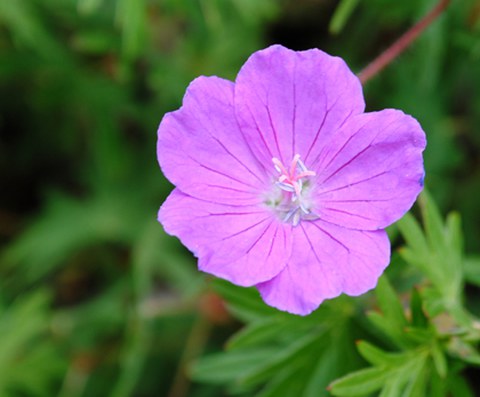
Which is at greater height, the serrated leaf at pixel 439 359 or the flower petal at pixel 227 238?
the flower petal at pixel 227 238

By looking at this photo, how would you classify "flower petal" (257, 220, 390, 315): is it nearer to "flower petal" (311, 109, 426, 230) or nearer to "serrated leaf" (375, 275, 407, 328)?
"flower petal" (311, 109, 426, 230)

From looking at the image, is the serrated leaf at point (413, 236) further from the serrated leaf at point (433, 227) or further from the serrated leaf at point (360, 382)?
the serrated leaf at point (360, 382)

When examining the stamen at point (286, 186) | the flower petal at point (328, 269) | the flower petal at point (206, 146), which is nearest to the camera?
the flower petal at point (328, 269)

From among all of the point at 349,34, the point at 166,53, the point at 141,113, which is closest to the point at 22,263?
the point at 141,113

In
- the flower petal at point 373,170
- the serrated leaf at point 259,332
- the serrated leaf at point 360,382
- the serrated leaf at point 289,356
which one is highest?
the flower petal at point 373,170

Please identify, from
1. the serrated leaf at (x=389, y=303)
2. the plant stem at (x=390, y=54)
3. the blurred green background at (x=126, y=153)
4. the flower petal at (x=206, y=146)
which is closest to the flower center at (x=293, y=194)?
the flower petal at (x=206, y=146)

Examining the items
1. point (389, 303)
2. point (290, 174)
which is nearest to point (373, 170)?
point (290, 174)

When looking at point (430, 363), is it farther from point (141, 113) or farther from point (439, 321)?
→ point (141, 113)

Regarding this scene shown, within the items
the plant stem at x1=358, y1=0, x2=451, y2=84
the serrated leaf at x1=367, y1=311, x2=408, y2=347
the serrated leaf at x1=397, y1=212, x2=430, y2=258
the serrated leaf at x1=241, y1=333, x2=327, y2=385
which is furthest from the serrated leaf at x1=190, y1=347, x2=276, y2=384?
the plant stem at x1=358, y1=0, x2=451, y2=84

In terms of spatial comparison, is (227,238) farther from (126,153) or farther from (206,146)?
(126,153)
